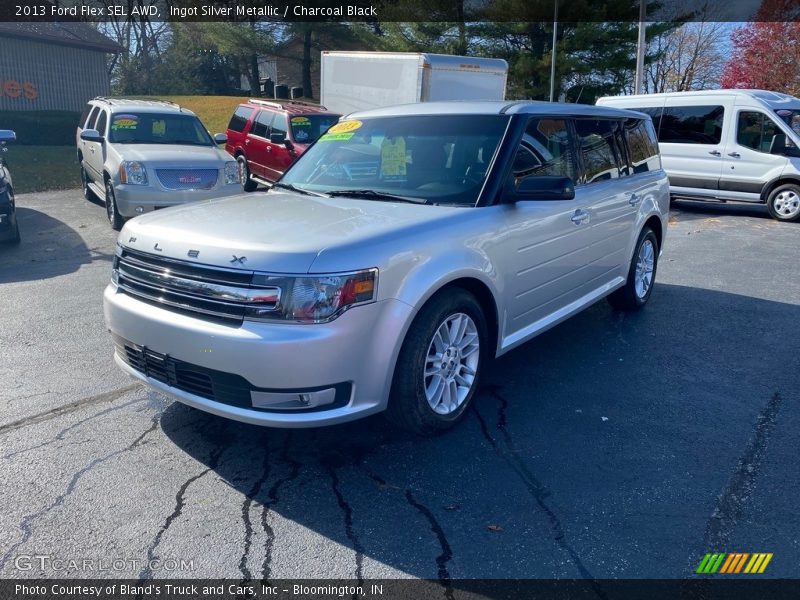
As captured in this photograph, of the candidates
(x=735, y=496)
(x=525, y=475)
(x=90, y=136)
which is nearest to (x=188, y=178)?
(x=90, y=136)

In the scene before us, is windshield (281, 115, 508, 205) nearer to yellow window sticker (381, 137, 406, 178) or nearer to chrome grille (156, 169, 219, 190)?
yellow window sticker (381, 137, 406, 178)

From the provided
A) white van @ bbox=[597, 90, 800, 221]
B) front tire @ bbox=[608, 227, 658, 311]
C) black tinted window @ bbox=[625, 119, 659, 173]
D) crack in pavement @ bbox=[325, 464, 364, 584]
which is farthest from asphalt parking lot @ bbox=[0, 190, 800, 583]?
white van @ bbox=[597, 90, 800, 221]

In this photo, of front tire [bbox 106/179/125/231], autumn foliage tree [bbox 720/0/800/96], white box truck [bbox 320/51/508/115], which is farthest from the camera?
→ autumn foliage tree [bbox 720/0/800/96]

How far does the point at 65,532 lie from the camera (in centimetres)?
313

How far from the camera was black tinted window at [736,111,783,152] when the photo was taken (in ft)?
42.1

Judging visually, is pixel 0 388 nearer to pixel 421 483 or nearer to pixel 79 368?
pixel 79 368

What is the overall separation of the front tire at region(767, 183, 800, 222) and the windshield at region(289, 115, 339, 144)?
8.43 meters

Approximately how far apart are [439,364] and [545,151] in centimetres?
188

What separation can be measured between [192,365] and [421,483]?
1.31 m

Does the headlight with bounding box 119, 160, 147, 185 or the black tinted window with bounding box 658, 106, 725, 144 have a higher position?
the black tinted window with bounding box 658, 106, 725, 144

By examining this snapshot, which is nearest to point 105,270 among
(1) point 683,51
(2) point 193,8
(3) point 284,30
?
(3) point 284,30

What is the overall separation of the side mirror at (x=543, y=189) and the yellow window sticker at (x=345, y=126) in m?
1.49

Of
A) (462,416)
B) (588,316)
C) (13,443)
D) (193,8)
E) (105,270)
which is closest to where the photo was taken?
(13,443)

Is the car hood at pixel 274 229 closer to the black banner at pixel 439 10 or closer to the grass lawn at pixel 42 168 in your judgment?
the grass lawn at pixel 42 168
